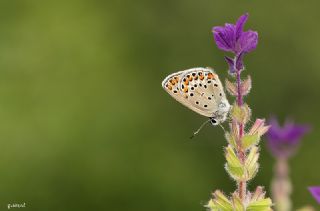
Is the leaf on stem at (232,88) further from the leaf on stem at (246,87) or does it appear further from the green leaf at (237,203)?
the green leaf at (237,203)

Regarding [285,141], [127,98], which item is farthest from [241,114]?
[127,98]

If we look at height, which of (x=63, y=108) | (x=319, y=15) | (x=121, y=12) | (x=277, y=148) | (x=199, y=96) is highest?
(x=121, y=12)

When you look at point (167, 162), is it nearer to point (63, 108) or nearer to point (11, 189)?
point (63, 108)

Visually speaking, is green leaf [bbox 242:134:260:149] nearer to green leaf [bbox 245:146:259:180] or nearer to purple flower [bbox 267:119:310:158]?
green leaf [bbox 245:146:259:180]

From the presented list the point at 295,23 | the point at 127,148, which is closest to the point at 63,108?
the point at 127,148

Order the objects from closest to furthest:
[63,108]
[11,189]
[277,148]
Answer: [277,148] < [11,189] < [63,108]

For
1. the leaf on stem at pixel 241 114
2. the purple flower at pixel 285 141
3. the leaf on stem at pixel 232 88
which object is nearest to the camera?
the leaf on stem at pixel 241 114

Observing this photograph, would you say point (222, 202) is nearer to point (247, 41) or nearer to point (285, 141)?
point (247, 41)

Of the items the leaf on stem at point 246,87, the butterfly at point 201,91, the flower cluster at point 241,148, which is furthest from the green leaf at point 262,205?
the butterfly at point 201,91
